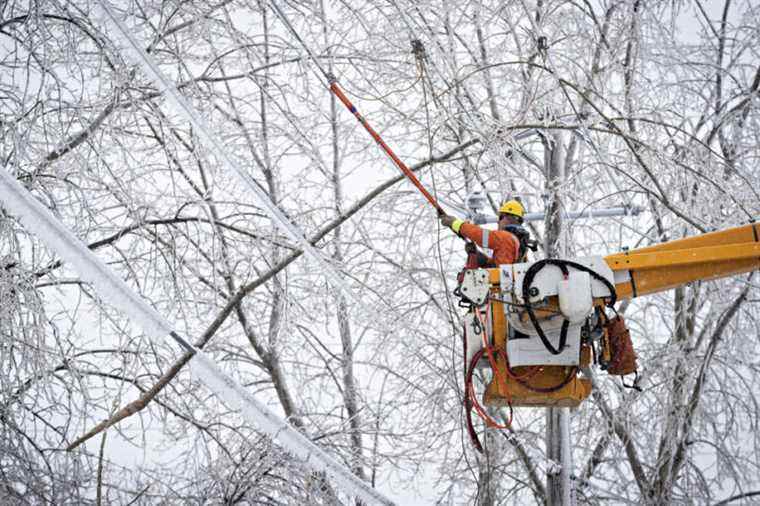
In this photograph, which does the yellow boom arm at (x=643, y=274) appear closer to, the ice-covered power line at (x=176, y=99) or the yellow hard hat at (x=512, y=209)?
the yellow hard hat at (x=512, y=209)

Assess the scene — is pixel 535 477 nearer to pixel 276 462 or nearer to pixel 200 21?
pixel 276 462

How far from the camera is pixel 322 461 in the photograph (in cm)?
581

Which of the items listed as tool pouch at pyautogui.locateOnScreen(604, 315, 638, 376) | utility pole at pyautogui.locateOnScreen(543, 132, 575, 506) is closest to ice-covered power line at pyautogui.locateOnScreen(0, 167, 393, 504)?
tool pouch at pyautogui.locateOnScreen(604, 315, 638, 376)

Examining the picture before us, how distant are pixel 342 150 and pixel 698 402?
4644mm

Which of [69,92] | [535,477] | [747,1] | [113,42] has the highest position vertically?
[747,1]

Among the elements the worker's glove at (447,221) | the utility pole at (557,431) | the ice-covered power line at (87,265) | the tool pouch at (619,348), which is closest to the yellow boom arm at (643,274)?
the tool pouch at (619,348)

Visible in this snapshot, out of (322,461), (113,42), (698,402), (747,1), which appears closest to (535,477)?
(698,402)

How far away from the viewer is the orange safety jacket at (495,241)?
537 centimetres

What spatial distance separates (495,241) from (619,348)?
1.07m

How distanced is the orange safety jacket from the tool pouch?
2.76ft

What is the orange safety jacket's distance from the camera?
17.6ft

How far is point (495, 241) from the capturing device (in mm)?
5406

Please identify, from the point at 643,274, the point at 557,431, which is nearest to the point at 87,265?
the point at 643,274

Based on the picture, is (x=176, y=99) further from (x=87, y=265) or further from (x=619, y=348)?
(x=619, y=348)
